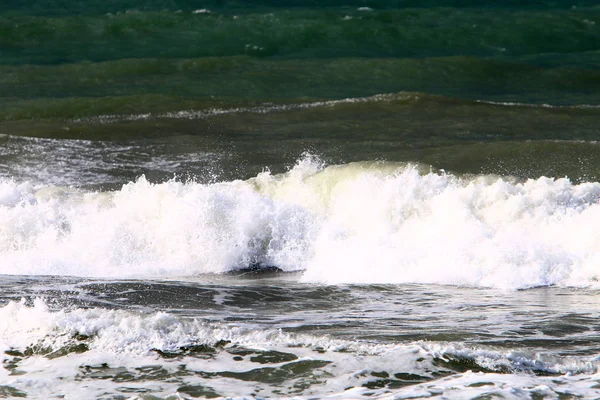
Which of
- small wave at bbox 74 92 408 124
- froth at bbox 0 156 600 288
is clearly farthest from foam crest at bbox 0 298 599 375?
small wave at bbox 74 92 408 124

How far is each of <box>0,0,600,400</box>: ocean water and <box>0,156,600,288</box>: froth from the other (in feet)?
0.09

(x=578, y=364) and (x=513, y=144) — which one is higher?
(x=513, y=144)

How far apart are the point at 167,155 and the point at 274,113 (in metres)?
3.68

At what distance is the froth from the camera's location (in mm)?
9531

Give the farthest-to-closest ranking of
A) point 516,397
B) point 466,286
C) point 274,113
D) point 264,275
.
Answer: point 274,113 < point 264,275 < point 466,286 < point 516,397

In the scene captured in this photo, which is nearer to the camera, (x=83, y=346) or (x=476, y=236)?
(x=83, y=346)

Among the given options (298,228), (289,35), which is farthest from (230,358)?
(289,35)

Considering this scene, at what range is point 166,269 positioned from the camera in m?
10.3

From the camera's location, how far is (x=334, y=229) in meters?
10.7

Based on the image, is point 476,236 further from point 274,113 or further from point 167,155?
point 274,113

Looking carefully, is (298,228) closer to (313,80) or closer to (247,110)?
(247,110)

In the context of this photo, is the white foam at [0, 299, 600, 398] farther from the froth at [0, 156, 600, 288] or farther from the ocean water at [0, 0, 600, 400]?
the froth at [0, 156, 600, 288]

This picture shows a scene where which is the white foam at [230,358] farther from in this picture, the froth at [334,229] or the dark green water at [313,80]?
the dark green water at [313,80]

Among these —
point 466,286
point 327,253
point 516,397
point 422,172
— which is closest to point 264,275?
point 327,253
